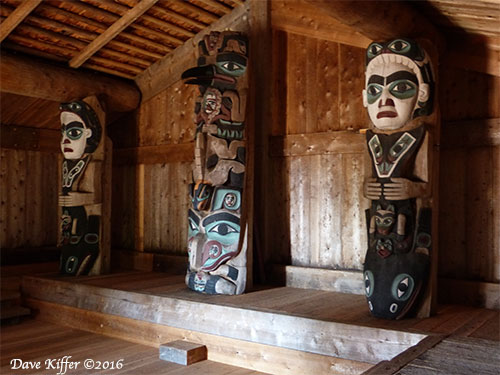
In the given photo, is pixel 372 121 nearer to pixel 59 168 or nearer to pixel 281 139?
pixel 281 139

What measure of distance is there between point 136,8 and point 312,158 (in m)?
2.51

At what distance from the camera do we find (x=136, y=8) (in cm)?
541

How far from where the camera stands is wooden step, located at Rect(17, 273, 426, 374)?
3.63 meters

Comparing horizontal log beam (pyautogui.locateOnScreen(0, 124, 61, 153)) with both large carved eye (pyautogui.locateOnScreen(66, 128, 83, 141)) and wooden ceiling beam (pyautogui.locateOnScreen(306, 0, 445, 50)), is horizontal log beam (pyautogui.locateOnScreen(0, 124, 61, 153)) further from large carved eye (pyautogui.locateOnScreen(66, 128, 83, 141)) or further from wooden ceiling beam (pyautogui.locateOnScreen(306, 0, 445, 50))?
wooden ceiling beam (pyautogui.locateOnScreen(306, 0, 445, 50))

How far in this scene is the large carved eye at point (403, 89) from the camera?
3916 millimetres

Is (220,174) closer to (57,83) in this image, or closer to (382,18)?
(382,18)

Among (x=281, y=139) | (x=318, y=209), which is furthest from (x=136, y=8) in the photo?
(x=318, y=209)

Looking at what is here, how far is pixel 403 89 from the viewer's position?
392 cm

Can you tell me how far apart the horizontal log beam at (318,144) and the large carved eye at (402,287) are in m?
1.58

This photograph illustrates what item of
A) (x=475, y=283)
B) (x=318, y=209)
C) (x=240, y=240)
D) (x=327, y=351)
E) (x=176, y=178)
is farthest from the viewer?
(x=176, y=178)

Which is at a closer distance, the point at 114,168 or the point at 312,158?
the point at 312,158

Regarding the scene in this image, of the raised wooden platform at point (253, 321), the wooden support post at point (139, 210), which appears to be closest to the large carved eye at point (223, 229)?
the raised wooden platform at point (253, 321)

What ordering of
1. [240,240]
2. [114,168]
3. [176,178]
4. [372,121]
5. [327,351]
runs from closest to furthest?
[327,351], [372,121], [240,240], [176,178], [114,168]

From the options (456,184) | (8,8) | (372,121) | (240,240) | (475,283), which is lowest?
(475,283)
